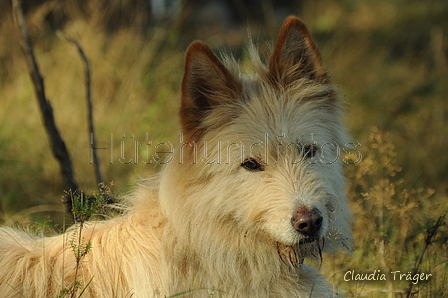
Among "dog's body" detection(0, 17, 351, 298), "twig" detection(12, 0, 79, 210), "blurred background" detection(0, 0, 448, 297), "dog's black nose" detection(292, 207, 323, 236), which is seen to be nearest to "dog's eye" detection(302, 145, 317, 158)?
"dog's body" detection(0, 17, 351, 298)

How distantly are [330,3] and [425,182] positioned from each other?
257 inches

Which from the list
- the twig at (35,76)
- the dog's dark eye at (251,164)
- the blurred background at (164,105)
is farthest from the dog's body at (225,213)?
the twig at (35,76)

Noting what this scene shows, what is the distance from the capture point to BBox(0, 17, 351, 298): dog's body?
298 cm

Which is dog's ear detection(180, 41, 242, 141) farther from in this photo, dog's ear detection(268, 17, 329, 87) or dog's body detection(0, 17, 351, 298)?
dog's ear detection(268, 17, 329, 87)

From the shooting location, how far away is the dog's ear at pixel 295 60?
335 cm

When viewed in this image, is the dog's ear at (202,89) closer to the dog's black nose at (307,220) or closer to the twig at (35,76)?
the dog's black nose at (307,220)

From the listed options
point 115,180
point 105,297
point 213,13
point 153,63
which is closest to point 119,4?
point 153,63

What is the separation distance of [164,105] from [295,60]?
384 centimetres

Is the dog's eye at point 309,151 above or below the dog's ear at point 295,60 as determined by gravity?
below

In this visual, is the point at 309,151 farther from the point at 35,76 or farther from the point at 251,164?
the point at 35,76

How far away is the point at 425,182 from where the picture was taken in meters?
6.92

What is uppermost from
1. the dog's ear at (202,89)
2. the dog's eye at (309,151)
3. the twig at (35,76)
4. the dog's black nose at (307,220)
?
the twig at (35,76)

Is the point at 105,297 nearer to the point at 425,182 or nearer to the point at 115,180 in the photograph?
the point at 115,180

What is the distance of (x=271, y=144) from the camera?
3.13 meters
